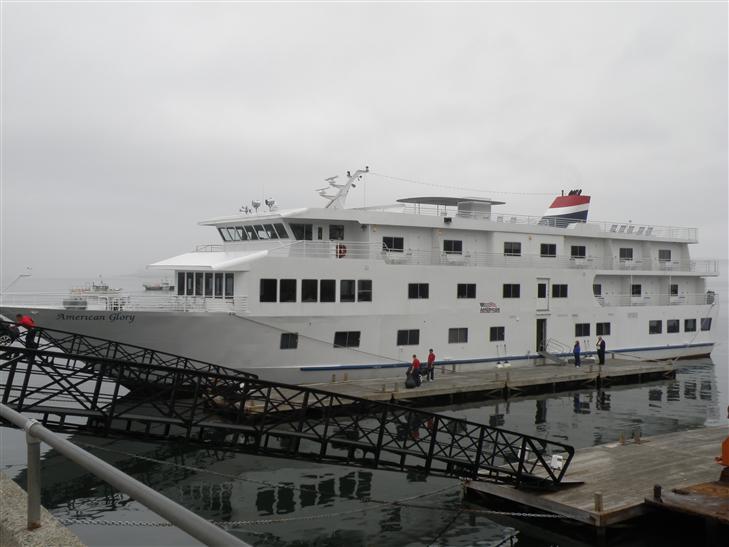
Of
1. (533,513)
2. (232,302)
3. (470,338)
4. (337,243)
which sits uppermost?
(337,243)

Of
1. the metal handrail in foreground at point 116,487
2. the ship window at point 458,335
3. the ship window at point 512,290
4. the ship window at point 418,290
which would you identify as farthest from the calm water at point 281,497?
the metal handrail in foreground at point 116,487

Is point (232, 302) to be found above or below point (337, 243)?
below

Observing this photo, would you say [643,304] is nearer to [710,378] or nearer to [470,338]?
[710,378]

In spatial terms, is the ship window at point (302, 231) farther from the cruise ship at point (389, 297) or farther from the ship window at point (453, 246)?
the ship window at point (453, 246)

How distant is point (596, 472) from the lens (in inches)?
553

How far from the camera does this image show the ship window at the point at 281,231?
81.0ft

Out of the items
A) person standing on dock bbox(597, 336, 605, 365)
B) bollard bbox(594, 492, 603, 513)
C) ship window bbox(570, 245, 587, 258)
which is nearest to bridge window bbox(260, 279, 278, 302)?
bollard bbox(594, 492, 603, 513)

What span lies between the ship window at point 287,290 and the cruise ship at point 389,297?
4 cm

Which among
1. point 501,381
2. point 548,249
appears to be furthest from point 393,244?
point 548,249

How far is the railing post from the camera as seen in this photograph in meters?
3.57

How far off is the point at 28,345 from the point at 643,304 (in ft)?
103

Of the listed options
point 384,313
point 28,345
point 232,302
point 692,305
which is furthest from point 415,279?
point 692,305

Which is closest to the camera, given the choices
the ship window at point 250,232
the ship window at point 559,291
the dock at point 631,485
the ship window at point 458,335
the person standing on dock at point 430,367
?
the dock at point 631,485

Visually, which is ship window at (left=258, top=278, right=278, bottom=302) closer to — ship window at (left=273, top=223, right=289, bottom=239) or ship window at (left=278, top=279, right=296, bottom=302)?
ship window at (left=278, top=279, right=296, bottom=302)
